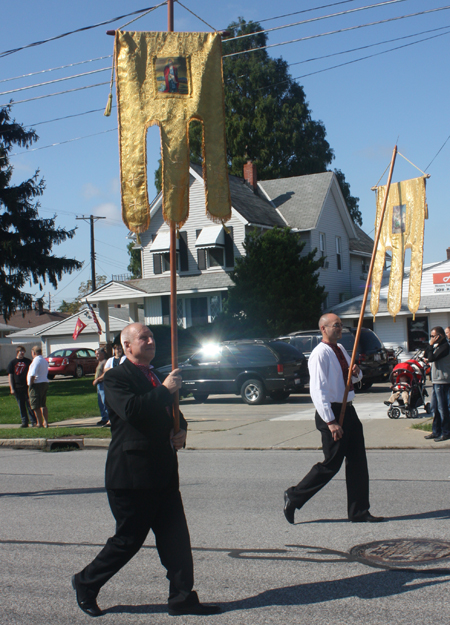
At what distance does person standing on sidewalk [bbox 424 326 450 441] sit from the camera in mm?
11258

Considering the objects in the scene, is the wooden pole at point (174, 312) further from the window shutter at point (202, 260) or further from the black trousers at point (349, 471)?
the window shutter at point (202, 260)

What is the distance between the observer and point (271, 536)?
6.00 meters

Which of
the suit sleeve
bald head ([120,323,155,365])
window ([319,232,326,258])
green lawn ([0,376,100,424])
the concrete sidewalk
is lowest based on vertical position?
green lawn ([0,376,100,424])

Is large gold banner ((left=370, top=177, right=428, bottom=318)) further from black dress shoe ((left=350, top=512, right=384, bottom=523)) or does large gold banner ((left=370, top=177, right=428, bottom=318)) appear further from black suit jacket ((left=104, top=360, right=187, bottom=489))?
black suit jacket ((left=104, top=360, right=187, bottom=489))

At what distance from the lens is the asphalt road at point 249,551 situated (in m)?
4.27

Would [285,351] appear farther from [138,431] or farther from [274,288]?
[138,431]

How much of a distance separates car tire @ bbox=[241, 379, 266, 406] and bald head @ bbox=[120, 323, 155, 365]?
15364 mm

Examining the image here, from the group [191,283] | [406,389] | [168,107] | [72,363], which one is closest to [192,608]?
[168,107]

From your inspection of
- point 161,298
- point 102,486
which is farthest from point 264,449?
point 161,298

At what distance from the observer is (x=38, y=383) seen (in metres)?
15.5

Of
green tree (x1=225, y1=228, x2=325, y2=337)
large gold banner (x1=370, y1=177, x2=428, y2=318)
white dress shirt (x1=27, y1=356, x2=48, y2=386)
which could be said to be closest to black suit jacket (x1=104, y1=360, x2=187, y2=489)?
white dress shirt (x1=27, y1=356, x2=48, y2=386)

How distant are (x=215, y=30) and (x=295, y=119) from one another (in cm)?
4717

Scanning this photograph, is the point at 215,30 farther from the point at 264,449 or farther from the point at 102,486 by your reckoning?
the point at 264,449

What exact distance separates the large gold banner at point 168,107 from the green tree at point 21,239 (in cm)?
2726
